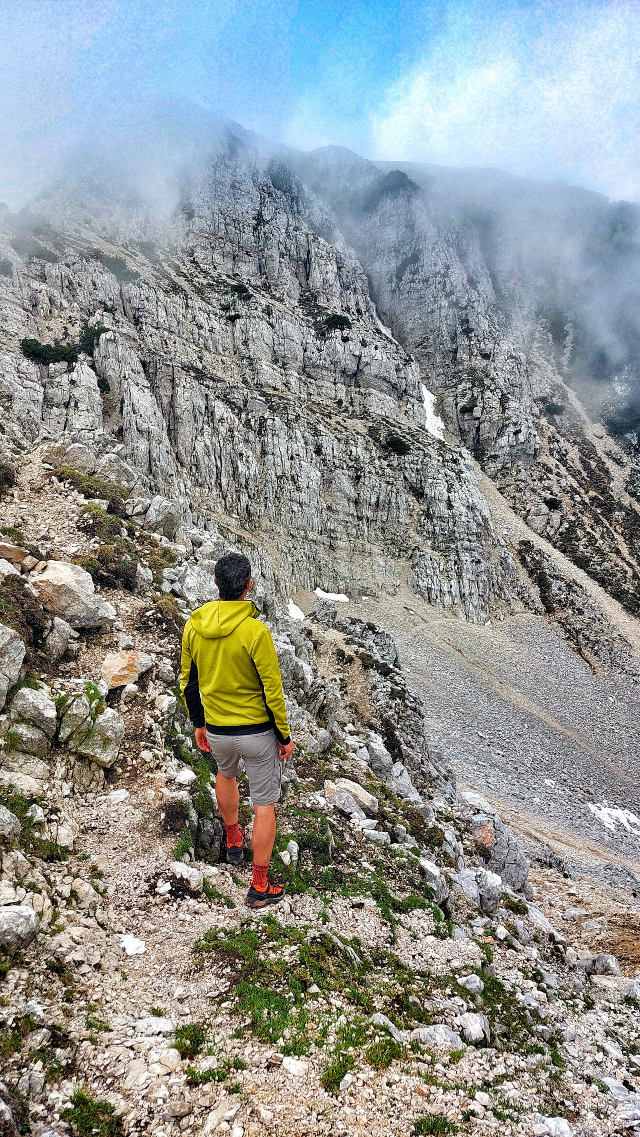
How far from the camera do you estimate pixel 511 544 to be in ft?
190

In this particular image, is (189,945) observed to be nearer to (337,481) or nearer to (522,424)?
(337,481)

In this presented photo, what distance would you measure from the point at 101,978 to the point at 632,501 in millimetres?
83865

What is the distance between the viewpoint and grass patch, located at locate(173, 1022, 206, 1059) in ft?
11.3

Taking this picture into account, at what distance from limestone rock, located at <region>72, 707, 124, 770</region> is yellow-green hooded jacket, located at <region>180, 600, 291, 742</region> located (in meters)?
2.56

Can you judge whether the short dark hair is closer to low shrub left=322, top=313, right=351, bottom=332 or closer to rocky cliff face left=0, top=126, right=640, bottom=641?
rocky cliff face left=0, top=126, right=640, bottom=641

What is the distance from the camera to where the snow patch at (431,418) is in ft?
224

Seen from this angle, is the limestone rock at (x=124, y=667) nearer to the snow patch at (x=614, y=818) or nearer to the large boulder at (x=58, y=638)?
the large boulder at (x=58, y=638)

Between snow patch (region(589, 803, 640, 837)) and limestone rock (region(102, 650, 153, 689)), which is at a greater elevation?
limestone rock (region(102, 650, 153, 689))

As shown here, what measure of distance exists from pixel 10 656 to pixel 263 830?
13.1 ft

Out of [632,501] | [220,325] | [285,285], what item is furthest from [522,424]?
[220,325]

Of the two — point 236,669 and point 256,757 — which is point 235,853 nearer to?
point 256,757

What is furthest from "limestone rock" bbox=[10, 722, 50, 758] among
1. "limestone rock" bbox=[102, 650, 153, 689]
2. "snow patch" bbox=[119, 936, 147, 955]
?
"snow patch" bbox=[119, 936, 147, 955]

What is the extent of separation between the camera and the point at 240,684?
180 inches

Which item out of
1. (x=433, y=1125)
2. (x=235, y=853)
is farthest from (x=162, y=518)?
(x=433, y=1125)
